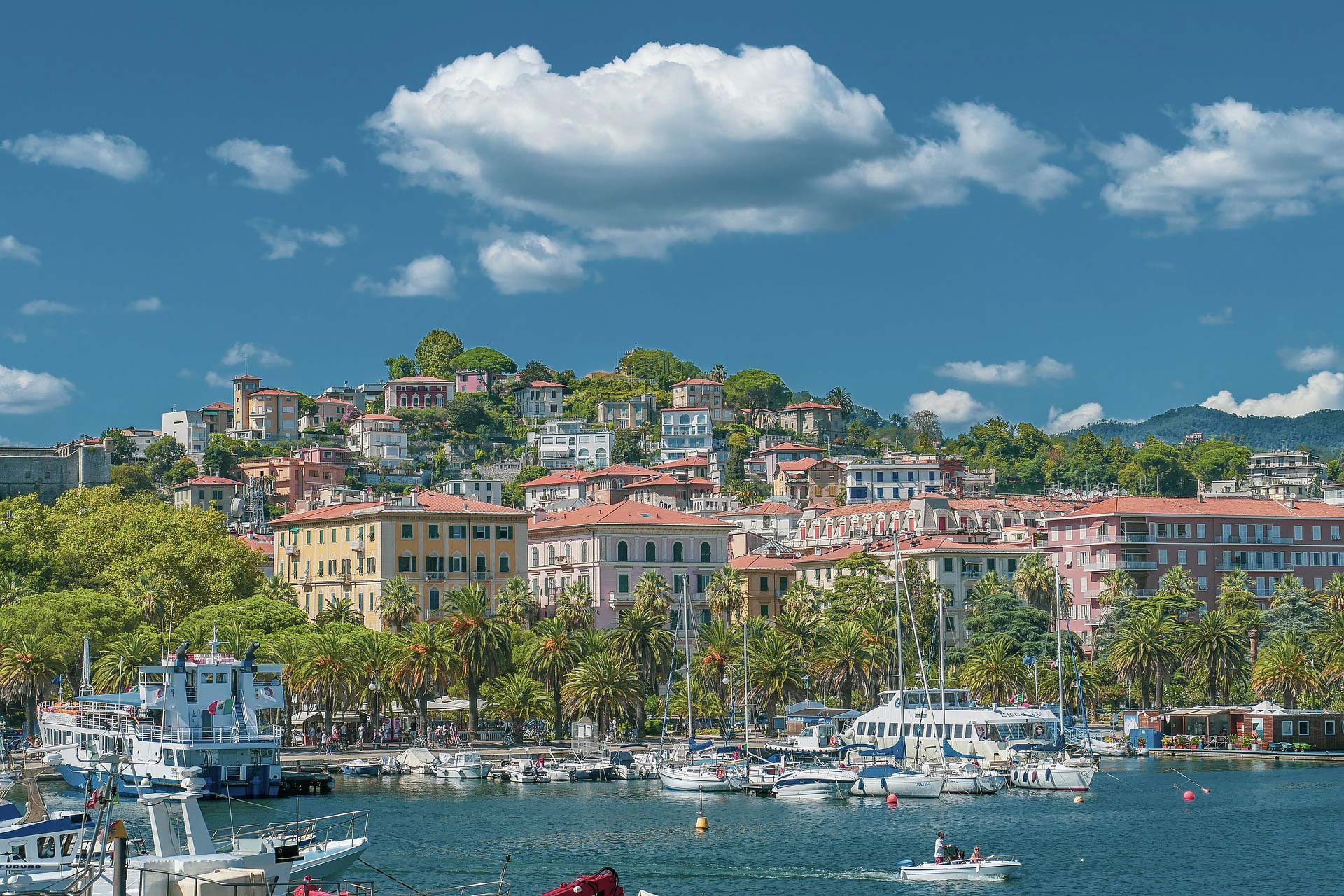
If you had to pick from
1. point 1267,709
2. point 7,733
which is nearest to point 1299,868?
point 1267,709

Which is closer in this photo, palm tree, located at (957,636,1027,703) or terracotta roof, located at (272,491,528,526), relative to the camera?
palm tree, located at (957,636,1027,703)

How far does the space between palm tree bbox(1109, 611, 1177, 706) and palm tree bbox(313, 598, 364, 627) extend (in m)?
51.8

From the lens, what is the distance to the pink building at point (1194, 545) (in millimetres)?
156250

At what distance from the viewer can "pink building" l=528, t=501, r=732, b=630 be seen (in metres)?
149

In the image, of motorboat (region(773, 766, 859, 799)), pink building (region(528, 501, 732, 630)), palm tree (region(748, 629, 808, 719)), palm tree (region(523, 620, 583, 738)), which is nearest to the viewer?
motorboat (region(773, 766, 859, 799))

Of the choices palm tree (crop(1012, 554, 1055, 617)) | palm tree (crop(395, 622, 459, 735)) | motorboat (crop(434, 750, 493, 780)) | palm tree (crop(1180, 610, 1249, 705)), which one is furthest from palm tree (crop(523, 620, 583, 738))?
palm tree (crop(1012, 554, 1055, 617))

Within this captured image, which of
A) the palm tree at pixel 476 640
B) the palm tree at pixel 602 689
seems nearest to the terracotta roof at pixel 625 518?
the palm tree at pixel 476 640

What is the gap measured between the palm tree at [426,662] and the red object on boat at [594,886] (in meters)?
63.0

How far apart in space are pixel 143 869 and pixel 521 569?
360ft

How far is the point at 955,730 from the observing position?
97.6 m

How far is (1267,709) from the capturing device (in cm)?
11094

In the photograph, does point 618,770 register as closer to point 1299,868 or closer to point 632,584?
point 1299,868

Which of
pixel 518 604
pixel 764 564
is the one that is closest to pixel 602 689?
pixel 518 604

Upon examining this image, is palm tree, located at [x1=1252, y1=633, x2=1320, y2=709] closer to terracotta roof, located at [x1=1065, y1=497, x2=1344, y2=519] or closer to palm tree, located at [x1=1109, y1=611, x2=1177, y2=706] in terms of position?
palm tree, located at [x1=1109, y1=611, x2=1177, y2=706]
